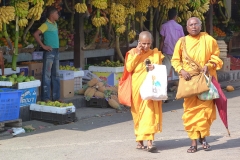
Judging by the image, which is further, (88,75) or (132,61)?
(88,75)

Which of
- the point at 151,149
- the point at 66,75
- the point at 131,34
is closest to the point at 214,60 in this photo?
the point at 151,149

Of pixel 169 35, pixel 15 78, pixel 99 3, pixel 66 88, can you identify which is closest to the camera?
pixel 15 78

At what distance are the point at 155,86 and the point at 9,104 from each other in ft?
8.14

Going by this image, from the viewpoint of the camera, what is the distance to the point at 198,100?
759cm

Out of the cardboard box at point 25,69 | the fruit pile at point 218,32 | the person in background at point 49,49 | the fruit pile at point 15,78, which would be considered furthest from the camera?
the fruit pile at point 218,32

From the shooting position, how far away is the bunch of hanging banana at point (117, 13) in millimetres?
12312

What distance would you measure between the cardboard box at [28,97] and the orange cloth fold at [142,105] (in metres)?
2.84

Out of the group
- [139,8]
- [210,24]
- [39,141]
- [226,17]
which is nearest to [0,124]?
[39,141]

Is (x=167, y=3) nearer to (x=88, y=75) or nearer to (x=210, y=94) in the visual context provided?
(x=88, y=75)

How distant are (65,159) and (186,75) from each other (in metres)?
1.82

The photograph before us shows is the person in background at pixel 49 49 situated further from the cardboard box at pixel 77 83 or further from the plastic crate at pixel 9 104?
the plastic crate at pixel 9 104

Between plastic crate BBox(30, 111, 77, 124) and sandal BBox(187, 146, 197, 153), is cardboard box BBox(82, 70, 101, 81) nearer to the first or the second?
plastic crate BBox(30, 111, 77, 124)

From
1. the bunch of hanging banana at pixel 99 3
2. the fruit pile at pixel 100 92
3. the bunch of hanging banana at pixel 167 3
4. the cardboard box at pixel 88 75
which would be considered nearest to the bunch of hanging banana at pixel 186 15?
the bunch of hanging banana at pixel 167 3

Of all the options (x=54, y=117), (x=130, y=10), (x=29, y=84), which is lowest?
(x=54, y=117)
